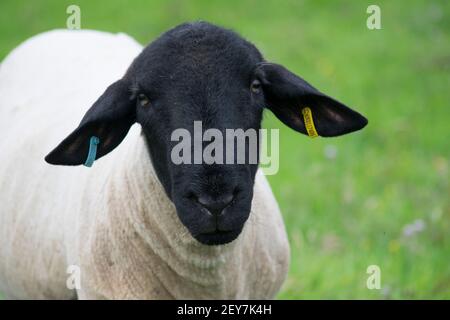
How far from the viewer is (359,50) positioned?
1263cm

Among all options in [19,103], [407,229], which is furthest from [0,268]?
[407,229]

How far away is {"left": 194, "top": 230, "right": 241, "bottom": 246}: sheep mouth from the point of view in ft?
14.3

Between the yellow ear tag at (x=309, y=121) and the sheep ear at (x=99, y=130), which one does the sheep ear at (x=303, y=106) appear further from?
the sheep ear at (x=99, y=130)

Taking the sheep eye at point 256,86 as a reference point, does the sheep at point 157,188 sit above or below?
below

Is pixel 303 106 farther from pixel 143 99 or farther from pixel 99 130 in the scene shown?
pixel 99 130

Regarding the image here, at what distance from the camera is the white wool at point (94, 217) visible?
488 centimetres

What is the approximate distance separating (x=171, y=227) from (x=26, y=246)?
1.23 metres

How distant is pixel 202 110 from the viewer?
4.37m

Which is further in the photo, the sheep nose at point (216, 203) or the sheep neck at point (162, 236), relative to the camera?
the sheep neck at point (162, 236)
